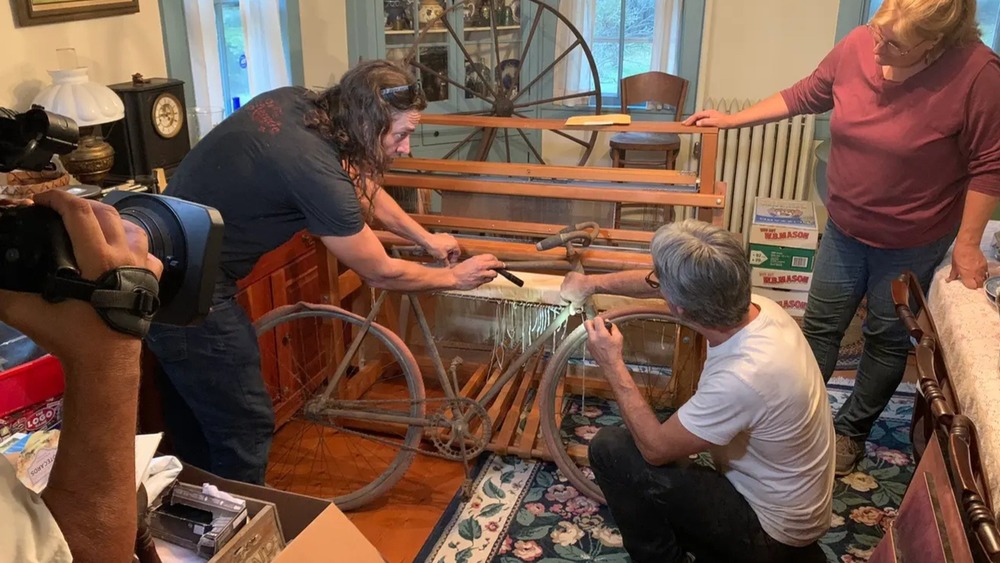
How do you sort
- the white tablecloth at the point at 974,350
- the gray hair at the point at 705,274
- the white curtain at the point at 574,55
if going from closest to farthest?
the white tablecloth at the point at 974,350, the gray hair at the point at 705,274, the white curtain at the point at 574,55

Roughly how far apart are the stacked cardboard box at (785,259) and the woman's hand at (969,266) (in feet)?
4.55

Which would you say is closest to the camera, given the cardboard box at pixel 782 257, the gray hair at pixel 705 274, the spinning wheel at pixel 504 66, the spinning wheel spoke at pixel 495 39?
the gray hair at pixel 705 274

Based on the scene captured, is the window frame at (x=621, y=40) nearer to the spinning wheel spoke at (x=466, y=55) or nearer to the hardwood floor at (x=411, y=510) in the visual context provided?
the spinning wheel spoke at (x=466, y=55)

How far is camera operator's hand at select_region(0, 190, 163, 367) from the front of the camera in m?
0.75

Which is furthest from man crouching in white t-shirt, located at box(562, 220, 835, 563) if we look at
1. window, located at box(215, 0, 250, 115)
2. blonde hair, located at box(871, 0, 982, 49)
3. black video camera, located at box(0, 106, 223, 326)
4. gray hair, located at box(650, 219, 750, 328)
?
window, located at box(215, 0, 250, 115)

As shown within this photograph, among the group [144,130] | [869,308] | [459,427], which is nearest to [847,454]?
[869,308]

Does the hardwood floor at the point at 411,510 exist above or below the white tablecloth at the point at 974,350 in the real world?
below

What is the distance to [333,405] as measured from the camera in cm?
227

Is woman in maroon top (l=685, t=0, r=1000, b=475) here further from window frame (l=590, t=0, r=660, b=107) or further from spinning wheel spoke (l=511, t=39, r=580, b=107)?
window frame (l=590, t=0, r=660, b=107)

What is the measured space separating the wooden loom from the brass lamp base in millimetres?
746

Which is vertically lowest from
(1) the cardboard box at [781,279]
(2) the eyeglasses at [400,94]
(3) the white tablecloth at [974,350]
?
(1) the cardboard box at [781,279]

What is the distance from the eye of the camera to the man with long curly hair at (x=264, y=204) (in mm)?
1653

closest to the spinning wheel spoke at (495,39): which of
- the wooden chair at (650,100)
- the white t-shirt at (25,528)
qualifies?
the wooden chair at (650,100)

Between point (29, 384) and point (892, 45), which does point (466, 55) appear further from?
point (29, 384)
